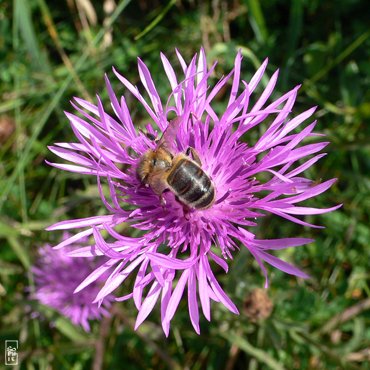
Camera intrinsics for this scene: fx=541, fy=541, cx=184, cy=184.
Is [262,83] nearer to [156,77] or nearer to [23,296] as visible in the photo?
[156,77]

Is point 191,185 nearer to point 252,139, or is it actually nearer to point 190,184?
point 190,184

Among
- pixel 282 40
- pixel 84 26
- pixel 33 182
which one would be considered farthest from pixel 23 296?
pixel 282 40

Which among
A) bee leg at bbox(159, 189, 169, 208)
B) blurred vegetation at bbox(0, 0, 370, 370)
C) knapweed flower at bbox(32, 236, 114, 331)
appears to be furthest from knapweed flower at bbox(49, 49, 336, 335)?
knapweed flower at bbox(32, 236, 114, 331)

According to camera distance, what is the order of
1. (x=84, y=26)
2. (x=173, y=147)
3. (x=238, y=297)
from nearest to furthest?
(x=173, y=147), (x=238, y=297), (x=84, y=26)

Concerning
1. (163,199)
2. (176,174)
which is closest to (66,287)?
(163,199)

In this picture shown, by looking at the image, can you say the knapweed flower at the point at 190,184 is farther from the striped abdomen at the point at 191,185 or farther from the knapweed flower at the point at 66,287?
the knapweed flower at the point at 66,287

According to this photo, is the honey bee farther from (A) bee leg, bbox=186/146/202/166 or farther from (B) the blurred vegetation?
(B) the blurred vegetation
